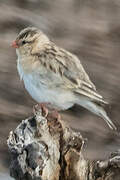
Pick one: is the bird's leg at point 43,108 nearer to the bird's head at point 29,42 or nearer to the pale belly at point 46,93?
the pale belly at point 46,93

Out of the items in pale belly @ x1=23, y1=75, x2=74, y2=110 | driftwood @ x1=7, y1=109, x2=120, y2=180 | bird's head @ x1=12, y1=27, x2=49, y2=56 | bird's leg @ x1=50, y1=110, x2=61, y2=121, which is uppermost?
bird's head @ x1=12, y1=27, x2=49, y2=56

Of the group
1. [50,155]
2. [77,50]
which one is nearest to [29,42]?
[50,155]

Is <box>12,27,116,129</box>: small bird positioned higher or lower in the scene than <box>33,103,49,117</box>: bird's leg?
higher

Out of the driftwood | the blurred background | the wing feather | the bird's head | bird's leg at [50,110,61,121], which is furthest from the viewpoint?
the blurred background

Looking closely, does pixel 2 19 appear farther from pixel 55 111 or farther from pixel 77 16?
pixel 55 111

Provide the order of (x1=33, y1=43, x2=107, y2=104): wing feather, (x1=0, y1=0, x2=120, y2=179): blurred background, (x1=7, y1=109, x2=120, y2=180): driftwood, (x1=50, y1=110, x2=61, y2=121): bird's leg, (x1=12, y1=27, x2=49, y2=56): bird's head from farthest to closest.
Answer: (x1=0, y1=0, x2=120, y2=179): blurred background
(x1=12, y1=27, x2=49, y2=56): bird's head
(x1=33, y1=43, x2=107, y2=104): wing feather
(x1=50, y1=110, x2=61, y2=121): bird's leg
(x1=7, y1=109, x2=120, y2=180): driftwood

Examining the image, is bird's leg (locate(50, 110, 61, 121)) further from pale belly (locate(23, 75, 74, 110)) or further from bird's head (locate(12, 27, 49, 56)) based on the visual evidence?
bird's head (locate(12, 27, 49, 56))

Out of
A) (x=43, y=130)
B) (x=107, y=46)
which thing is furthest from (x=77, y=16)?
(x=43, y=130)

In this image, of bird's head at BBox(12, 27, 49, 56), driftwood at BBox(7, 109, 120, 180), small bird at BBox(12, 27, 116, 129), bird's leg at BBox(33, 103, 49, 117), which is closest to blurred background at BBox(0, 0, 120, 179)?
bird's head at BBox(12, 27, 49, 56)

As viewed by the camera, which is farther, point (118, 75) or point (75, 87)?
point (118, 75)
